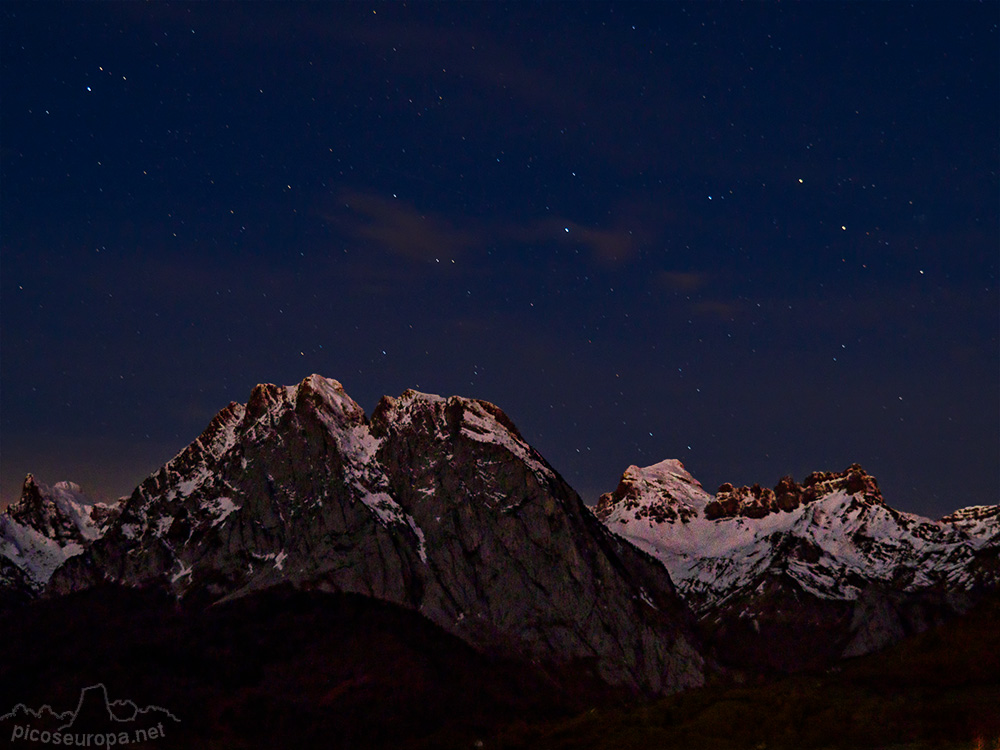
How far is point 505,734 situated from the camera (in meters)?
53.1

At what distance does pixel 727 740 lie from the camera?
42.3 m

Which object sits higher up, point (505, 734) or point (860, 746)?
point (505, 734)

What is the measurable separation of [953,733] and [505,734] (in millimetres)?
23153

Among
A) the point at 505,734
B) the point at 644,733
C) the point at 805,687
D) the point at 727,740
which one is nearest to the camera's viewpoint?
the point at 727,740

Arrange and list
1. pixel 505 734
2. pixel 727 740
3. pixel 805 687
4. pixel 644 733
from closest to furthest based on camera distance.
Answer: pixel 727 740, pixel 644 733, pixel 805 687, pixel 505 734

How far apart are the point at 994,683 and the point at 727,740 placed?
12.0 metres

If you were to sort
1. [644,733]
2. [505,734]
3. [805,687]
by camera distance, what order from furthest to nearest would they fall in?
[505,734]
[805,687]
[644,733]

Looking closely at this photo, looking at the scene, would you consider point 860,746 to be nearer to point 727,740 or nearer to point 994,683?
point 727,740

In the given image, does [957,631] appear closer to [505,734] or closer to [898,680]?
[898,680]

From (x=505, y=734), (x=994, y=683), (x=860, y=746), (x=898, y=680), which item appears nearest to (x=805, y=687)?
(x=898, y=680)

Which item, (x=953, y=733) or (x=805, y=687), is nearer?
(x=953, y=733)

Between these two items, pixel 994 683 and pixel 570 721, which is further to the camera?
pixel 570 721

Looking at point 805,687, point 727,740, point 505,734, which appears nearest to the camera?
point 727,740

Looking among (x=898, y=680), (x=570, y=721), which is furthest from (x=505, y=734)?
(x=898, y=680)
